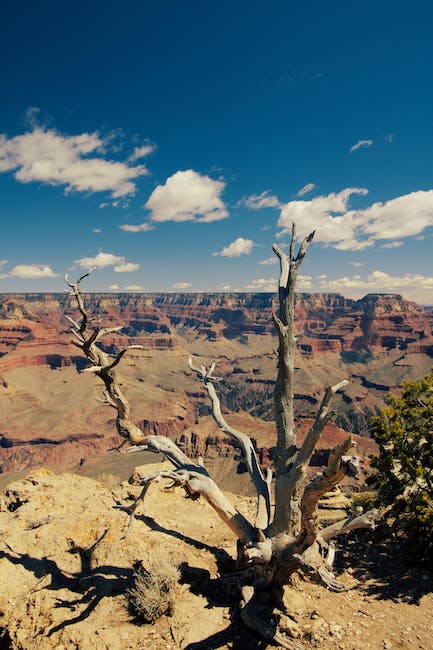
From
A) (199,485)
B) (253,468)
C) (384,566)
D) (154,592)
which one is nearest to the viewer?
(154,592)

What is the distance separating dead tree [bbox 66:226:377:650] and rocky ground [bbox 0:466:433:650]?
91cm

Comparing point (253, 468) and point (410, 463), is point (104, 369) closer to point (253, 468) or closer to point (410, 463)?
point (253, 468)

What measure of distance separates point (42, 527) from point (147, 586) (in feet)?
19.4

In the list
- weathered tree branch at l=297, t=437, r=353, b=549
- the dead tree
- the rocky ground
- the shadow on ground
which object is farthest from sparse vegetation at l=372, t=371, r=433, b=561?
weathered tree branch at l=297, t=437, r=353, b=549

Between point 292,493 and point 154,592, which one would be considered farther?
point 292,493

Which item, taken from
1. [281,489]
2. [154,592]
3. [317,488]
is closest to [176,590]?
[154,592]

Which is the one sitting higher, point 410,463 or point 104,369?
point 104,369

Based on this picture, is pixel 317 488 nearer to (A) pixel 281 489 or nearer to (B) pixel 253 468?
(A) pixel 281 489

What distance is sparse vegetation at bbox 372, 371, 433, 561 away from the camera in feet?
36.0

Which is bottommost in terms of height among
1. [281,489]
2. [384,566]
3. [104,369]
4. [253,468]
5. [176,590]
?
[384,566]

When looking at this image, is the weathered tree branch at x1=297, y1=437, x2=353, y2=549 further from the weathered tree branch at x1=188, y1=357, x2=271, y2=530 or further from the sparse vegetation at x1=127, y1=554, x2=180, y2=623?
the sparse vegetation at x1=127, y1=554, x2=180, y2=623

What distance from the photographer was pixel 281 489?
9242 mm

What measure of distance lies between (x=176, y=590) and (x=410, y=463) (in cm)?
837

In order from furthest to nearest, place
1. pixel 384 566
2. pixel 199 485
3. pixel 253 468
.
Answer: pixel 384 566 → pixel 253 468 → pixel 199 485
